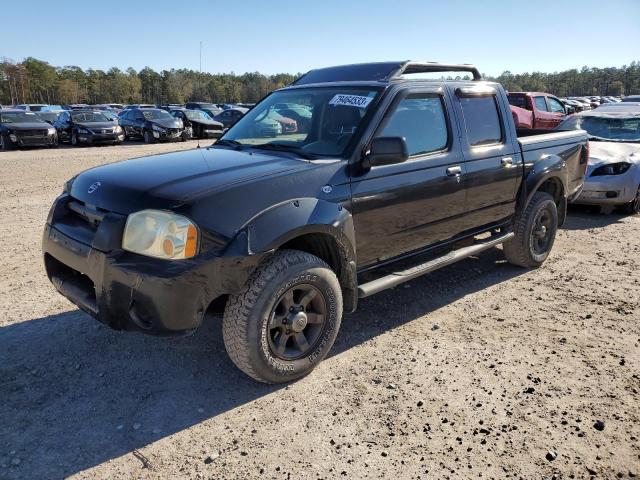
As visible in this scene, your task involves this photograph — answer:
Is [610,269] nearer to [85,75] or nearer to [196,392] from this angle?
[196,392]

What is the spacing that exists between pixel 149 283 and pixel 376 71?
259 centimetres

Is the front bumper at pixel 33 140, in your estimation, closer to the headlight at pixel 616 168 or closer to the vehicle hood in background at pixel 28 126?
the vehicle hood in background at pixel 28 126

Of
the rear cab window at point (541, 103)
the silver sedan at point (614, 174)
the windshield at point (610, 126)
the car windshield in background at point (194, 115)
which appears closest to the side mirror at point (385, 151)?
the silver sedan at point (614, 174)

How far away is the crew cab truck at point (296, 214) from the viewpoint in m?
2.79

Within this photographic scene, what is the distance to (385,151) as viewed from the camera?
3.39 meters

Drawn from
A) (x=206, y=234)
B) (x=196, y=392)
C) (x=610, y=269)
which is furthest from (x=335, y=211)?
(x=610, y=269)

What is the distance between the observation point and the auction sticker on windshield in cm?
375

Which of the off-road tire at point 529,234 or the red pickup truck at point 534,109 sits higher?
the red pickup truck at point 534,109

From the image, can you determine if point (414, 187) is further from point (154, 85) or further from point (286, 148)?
point (154, 85)

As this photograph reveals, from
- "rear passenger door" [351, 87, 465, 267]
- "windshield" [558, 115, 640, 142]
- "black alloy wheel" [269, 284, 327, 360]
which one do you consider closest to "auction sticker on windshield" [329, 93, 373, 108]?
"rear passenger door" [351, 87, 465, 267]

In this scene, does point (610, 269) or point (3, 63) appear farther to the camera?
point (3, 63)

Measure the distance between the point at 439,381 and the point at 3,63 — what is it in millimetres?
102614

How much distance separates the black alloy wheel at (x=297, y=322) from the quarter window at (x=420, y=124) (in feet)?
4.32

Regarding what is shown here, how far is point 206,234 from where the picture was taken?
2775mm
